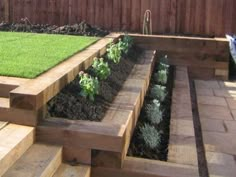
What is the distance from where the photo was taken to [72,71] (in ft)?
11.4

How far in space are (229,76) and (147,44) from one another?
1.62m

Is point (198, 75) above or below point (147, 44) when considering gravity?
below

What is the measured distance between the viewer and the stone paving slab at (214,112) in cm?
443

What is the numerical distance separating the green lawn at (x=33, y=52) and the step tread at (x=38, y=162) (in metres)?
0.91

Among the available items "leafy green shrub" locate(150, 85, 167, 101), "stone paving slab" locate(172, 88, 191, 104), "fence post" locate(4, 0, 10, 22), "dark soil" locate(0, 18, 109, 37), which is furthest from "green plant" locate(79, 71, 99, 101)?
"fence post" locate(4, 0, 10, 22)

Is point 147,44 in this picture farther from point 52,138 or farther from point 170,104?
point 52,138

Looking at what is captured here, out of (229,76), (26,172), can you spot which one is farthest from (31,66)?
(229,76)

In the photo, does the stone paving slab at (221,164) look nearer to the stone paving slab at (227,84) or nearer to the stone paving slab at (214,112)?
the stone paving slab at (214,112)

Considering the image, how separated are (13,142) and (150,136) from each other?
1.31m

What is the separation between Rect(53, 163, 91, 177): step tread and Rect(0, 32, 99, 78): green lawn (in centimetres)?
101

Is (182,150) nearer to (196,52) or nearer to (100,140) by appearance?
(100,140)

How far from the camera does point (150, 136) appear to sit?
10.6ft

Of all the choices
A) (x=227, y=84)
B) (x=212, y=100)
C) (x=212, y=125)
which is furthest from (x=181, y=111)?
(x=227, y=84)

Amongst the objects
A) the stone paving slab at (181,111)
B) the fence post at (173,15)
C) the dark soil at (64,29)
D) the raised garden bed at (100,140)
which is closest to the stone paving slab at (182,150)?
the raised garden bed at (100,140)
